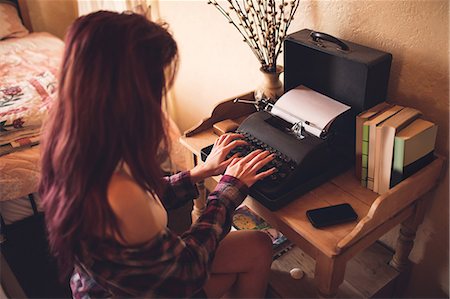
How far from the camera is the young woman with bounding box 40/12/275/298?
759 millimetres

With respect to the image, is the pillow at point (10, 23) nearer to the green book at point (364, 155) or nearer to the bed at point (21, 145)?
the bed at point (21, 145)

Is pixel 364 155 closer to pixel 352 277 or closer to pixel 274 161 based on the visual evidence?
pixel 274 161

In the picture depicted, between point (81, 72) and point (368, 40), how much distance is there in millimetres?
798

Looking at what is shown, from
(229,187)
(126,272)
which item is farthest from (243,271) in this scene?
(126,272)

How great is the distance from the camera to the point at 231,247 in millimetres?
1120

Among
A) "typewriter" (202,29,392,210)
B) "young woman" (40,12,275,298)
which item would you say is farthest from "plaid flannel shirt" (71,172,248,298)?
"typewriter" (202,29,392,210)

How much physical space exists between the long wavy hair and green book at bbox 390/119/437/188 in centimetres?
55

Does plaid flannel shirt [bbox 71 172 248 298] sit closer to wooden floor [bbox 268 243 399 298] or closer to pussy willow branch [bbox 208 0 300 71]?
wooden floor [bbox 268 243 399 298]

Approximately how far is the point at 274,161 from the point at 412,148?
328 mm

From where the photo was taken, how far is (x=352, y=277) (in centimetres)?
127

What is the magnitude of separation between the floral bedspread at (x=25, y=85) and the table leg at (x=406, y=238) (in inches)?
45.6

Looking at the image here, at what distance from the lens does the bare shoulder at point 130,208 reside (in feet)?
2.64

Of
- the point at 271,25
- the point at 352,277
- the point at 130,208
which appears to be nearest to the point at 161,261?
the point at 130,208

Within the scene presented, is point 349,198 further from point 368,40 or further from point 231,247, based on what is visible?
point 368,40
